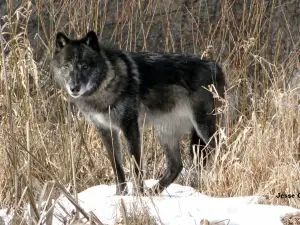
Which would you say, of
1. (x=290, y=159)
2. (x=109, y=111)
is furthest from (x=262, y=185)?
(x=109, y=111)

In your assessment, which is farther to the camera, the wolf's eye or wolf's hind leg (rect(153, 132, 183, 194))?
wolf's hind leg (rect(153, 132, 183, 194))

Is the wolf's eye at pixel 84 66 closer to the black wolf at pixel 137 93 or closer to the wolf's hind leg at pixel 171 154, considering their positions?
the black wolf at pixel 137 93

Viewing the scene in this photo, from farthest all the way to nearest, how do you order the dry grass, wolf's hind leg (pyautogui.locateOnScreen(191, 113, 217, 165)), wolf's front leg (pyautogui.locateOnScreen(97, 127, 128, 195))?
wolf's hind leg (pyautogui.locateOnScreen(191, 113, 217, 165)) → wolf's front leg (pyautogui.locateOnScreen(97, 127, 128, 195)) → the dry grass

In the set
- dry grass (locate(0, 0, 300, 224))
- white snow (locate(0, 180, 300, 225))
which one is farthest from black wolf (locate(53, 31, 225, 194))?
white snow (locate(0, 180, 300, 225))

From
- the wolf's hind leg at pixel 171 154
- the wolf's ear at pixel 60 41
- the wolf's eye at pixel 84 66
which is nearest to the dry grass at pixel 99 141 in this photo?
the wolf's hind leg at pixel 171 154

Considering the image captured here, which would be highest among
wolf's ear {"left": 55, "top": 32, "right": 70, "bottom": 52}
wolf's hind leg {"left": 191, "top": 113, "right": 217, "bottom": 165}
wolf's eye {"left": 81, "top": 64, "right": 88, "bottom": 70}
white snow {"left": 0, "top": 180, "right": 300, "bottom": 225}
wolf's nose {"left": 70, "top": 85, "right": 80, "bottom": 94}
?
wolf's ear {"left": 55, "top": 32, "right": 70, "bottom": 52}

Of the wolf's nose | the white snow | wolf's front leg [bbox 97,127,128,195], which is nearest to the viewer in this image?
the white snow

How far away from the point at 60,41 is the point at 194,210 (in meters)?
1.85

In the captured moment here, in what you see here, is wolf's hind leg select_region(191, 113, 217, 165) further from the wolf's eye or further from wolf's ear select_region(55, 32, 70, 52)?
wolf's ear select_region(55, 32, 70, 52)

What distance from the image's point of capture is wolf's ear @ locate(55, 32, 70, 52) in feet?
17.7

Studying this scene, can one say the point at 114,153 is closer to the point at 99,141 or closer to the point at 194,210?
the point at 99,141

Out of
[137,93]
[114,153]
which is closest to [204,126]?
[137,93]

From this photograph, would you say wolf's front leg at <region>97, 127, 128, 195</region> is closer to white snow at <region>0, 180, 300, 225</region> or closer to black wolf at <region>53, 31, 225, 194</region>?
black wolf at <region>53, 31, 225, 194</region>

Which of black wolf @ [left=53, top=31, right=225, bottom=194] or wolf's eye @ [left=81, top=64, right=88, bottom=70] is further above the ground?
wolf's eye @ [left=81, top=64, right=88, bottom=70]
